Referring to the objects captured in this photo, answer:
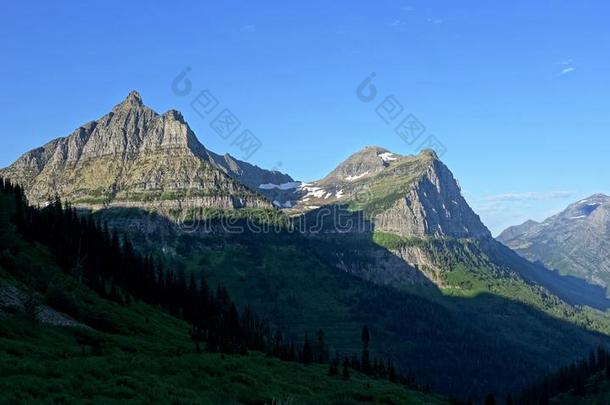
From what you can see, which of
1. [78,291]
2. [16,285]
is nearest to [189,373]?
[16,285]

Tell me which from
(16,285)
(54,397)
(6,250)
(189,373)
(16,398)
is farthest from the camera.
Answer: (6,250)

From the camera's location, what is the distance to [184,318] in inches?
7436

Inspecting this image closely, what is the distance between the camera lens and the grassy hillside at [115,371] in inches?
1702

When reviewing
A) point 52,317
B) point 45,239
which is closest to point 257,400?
point 52,317

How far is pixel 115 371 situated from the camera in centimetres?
5209

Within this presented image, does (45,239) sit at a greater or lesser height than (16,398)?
greater

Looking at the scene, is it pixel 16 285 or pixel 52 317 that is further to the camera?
pixel 16 285

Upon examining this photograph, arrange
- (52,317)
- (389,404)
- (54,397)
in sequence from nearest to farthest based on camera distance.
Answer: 1. (54,397)
2. (389,404)
3. (52,317)

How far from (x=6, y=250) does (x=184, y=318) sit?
2699 inches

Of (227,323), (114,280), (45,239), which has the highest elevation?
(45,239)

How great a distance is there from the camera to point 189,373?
59.0 meters

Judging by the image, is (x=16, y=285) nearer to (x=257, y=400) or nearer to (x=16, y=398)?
(x=257, y=400)

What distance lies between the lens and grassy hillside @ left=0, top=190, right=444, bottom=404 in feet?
142

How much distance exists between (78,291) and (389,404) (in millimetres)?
86376
